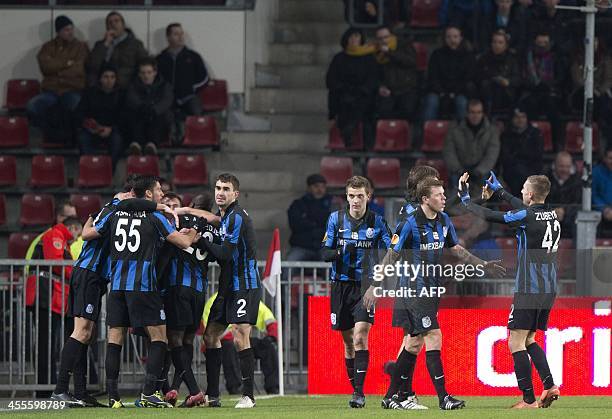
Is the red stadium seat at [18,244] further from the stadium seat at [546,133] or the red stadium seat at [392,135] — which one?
the stadium seat at [546,133]

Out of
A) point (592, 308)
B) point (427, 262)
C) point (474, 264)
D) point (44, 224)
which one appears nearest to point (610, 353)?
point (592, 308)

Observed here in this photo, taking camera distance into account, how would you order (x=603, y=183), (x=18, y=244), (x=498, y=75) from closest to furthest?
(x=603, y=183)
(x=18, y=244)
(x=498, y=75)

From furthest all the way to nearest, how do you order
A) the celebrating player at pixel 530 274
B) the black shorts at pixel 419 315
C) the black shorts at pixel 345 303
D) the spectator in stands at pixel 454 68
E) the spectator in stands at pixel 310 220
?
the spectator in stands at pixel 454 68
the spectator in stands at pixel 310 220
the black shorts at pixel 345 303
the celebrating player at pixel 530 274
the black shorts at pixel 419 315

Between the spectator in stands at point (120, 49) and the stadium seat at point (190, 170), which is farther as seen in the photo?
the spectator in stands at point (120, 49)

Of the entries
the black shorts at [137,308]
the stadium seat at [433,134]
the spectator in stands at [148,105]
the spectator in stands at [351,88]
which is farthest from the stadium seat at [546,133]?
the black shorts at [137,308]

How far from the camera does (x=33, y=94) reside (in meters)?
20.6

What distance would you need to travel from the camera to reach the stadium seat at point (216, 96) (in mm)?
20438

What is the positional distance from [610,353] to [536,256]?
2192 millimetres

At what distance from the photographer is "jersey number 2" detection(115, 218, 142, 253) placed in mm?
12336

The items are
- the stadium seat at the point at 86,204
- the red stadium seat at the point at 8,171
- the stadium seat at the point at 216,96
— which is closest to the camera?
the stadium seat at the point at 86,204

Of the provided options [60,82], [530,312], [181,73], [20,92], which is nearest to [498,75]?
[181,73]

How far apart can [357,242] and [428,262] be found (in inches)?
33.0

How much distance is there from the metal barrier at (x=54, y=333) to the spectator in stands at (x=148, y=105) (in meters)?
4.67

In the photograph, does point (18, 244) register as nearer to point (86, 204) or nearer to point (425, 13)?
point (86, 204)
